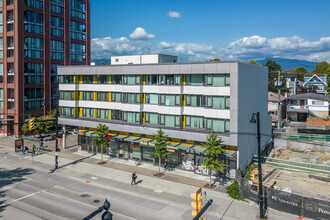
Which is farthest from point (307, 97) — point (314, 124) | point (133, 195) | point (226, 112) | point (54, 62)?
point (54, 62)

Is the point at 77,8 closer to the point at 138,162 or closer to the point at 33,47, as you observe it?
the point at 33,47

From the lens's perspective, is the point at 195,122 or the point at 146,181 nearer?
the point at 146,181

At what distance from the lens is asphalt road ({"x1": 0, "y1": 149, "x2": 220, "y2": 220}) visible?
992 inches

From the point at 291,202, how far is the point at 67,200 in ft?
67.6

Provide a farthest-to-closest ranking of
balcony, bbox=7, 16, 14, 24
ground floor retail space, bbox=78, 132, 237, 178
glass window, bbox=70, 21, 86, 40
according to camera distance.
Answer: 1. glass window, bbox=70, 21, 86, 40
2. balcony, bbox=7, 16, 14, 24
3. ground floor retail space, bbox=78, 132, 237, 178

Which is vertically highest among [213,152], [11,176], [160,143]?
[160,143]

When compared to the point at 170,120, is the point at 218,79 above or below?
above

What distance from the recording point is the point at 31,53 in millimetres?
63500

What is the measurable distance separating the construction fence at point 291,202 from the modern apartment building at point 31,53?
152ft

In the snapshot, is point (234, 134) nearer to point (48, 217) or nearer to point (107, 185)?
point (107, 185)

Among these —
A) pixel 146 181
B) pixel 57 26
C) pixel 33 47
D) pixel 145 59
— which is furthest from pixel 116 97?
pixel 57 26

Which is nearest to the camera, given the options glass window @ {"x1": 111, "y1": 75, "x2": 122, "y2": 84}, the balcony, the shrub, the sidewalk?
the sidewalk

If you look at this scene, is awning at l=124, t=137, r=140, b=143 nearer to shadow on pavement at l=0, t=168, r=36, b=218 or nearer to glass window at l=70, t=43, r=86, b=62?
shadow on pavement at l=0, t=168, r=36, b=218

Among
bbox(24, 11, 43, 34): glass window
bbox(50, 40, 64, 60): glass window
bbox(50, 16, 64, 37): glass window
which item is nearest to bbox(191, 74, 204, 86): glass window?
bbox(24, 11, 43, 34): glass window
